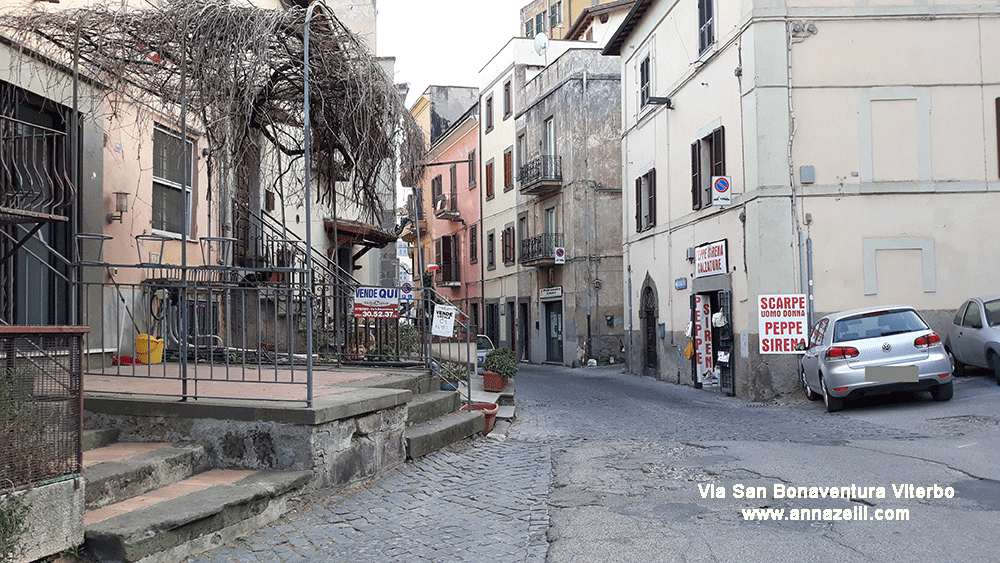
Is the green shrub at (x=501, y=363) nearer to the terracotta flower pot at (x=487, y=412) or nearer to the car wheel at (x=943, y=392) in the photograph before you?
the terracotta flower pot at (x=487, y=412)

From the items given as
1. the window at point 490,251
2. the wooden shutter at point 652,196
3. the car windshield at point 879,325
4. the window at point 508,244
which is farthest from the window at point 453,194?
the car windshield at point 879,325

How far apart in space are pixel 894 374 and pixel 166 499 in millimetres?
9932

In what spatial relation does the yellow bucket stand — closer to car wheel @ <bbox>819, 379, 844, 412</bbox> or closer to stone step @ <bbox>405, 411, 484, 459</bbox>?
stone step @ <bbox>405, 411, 484, 459</bbox>

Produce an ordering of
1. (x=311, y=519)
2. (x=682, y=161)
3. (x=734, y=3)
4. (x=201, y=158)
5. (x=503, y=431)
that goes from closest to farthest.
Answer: (x=311, y=519) < (x=503, y=431) < (x=201, y=158) < (x=734, y=3) < (x=682, y=161)

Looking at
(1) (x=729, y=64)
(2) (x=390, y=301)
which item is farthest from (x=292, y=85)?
(1) (x=729, y=64)

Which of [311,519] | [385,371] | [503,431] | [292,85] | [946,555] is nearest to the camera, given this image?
[946,555]

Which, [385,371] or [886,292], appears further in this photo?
[886,292]

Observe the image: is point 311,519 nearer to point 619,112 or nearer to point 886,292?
point 886,292

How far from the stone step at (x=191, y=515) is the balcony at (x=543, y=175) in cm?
2532

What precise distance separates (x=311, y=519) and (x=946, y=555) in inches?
159

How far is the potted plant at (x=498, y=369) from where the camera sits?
14312 millimetres

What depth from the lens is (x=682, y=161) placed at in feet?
65.7

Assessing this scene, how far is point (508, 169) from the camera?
3625cm

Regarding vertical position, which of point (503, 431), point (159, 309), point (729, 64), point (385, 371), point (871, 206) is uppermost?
→ point (729, 64)
